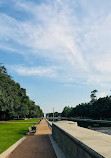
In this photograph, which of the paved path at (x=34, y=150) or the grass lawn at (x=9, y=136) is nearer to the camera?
the paved path at (x=34, y=150)

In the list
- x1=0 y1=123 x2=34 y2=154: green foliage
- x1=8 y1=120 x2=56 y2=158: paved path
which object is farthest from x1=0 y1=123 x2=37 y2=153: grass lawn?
x1=8 y1=120 x2=56 y2=158: paved path

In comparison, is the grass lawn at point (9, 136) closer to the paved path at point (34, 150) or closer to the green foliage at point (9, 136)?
the green foliage at point (9, 136)

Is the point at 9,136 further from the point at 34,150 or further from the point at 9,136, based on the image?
the point at 34,150

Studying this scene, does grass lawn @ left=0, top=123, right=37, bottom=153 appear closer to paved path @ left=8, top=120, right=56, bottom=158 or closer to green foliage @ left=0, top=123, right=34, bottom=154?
green foliage @ left=0, top=123, right=34, bottom=154

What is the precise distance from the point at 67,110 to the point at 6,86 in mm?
167067

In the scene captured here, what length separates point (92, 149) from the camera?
416 centimetres

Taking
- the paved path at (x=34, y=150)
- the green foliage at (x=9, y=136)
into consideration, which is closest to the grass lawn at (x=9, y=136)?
the green foliage at (x=9, y=136)

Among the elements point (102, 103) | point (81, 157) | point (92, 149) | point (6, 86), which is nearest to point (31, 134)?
point (81, 157)

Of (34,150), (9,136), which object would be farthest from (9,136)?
(34,150)

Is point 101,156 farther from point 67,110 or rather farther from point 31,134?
point 67,110

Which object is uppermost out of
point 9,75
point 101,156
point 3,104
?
point 9,75

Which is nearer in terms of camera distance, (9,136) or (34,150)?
(34,150)

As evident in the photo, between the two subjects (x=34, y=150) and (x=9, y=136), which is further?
(x=9, y=136)

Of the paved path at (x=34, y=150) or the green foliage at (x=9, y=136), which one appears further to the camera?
the green foliage at (x=9, y=136)
